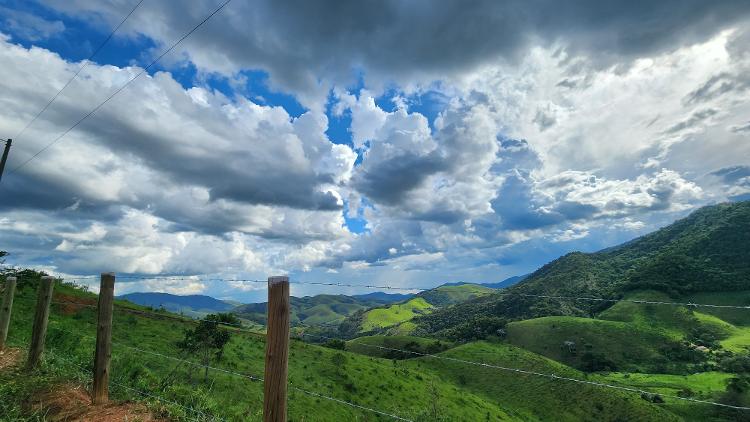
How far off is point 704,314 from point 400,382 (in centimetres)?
20703

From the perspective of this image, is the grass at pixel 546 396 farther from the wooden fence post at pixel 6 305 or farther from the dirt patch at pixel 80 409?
the dirt patch at pixel 80 409

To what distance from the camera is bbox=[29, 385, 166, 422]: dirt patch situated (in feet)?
27.8

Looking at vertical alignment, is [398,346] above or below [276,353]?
below

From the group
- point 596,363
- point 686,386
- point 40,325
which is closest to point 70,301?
point 40,325

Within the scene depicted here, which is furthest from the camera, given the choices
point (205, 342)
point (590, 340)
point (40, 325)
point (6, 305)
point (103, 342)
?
point (590, 340)

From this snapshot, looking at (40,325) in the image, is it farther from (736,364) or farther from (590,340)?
(736,364)

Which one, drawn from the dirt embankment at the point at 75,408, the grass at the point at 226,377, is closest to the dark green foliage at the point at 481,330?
the grass at the point at 226,377

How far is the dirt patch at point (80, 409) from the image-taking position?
27.8 ft

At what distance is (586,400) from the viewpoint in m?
94.5

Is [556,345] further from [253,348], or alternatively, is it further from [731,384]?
[253,348]

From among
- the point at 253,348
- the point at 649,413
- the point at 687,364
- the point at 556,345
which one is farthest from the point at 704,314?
the point at 253,348

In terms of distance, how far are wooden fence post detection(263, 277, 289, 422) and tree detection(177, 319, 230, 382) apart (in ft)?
115

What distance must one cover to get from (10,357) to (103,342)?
6.45 metres

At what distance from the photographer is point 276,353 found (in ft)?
18.7
